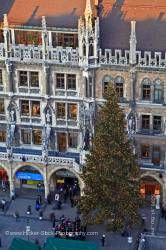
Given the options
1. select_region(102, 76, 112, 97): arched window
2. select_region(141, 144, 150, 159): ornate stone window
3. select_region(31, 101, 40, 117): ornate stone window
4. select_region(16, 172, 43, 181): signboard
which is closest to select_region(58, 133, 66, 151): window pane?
select_region(31, 101, 40, 117): ornate stone window

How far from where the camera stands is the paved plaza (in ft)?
197

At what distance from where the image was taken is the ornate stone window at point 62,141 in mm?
64812

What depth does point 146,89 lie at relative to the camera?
6047cm

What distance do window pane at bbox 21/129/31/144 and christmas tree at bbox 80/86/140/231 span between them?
30.6ft

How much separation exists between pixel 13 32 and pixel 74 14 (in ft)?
19.7

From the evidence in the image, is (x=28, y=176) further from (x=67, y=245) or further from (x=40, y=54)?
(x=67, y=245)

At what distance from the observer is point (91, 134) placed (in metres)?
62.1

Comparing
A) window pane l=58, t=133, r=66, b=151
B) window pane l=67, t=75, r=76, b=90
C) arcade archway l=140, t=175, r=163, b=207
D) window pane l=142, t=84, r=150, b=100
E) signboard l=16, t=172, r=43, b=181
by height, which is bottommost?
arcade archway l=140, t=175, r=163, b=207

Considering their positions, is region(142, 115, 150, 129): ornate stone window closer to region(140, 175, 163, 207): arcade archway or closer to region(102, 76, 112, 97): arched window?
region(102, 76, 112, 97): arched window

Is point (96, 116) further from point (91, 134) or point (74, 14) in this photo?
point (74, 14)

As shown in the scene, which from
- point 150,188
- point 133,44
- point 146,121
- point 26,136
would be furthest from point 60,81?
point 150,188

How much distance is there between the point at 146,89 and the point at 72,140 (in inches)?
374

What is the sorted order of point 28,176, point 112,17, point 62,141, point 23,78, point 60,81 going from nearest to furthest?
1. point 112,17
2. point 60,81
3. point 23,78
4. point 62,141
5. point 28,176

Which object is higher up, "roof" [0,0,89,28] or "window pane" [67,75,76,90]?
"roof" [0,0,89,28]
